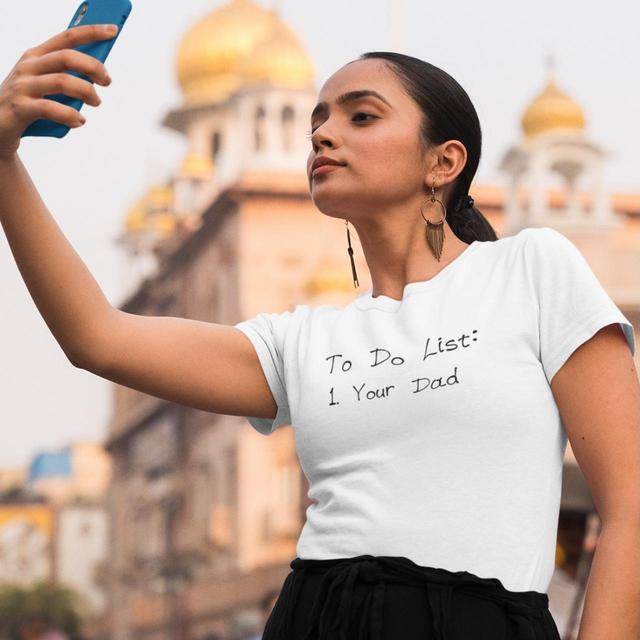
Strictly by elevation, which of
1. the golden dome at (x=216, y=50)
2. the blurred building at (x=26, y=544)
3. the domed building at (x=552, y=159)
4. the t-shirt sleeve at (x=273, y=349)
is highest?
the golden dome at (x=216, y=50)

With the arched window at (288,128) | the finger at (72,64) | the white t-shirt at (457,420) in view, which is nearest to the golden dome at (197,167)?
the arched window at (288,128)

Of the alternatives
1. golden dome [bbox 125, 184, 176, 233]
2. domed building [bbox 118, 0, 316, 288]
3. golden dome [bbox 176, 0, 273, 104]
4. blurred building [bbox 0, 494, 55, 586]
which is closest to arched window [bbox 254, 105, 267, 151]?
domed building [bbox 118, 0, 316, 288]

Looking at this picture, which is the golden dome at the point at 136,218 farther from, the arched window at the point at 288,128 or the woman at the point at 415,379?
the woman at the point at 415,379

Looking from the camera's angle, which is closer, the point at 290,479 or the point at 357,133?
the point at 357,133

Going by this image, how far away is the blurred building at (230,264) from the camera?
129ft

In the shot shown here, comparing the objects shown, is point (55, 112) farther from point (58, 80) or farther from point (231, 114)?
point (231, 114)

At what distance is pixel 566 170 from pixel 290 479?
12.5m

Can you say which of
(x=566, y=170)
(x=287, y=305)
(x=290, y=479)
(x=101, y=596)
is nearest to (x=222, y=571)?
(x=290, y=479)

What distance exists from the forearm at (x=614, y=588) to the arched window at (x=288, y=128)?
160ft

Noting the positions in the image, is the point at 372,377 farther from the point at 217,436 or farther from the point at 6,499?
the point at 6,499

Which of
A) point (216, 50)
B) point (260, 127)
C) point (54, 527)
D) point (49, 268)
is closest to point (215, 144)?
point (216, 50)

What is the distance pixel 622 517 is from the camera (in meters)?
2.28

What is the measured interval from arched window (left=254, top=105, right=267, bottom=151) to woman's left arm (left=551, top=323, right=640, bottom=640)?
1910 inches

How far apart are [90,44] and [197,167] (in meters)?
54.6
